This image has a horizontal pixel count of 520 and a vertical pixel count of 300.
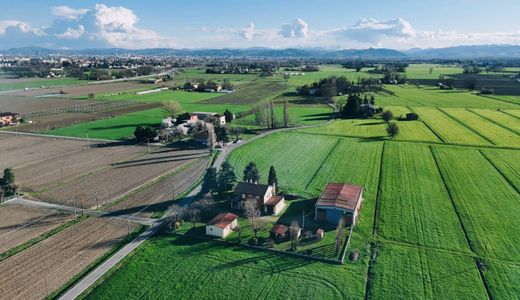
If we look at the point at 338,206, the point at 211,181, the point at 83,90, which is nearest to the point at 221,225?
the point at 211,181

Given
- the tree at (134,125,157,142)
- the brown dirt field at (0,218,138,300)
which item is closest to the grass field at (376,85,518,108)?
the tree at (134,125,157,142)

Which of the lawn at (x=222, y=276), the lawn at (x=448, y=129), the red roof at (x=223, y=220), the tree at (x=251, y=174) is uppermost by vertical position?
the lawn at (x=448, y=129)

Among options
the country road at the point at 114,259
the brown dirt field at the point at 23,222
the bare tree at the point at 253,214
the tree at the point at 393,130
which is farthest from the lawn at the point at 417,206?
the brown dirt field at the point at 23,222

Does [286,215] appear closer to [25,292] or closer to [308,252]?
[308,252]

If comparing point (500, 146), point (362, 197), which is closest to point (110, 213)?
point (362, 197)

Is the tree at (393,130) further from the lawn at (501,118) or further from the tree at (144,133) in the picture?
the tree at (144,133)

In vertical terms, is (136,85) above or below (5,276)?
above

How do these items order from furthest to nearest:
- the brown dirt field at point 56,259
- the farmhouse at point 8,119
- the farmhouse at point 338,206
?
the farmhouse at point 8,119 < the farmhouse at point 338,206 < the brown dirt field at point 56,259
